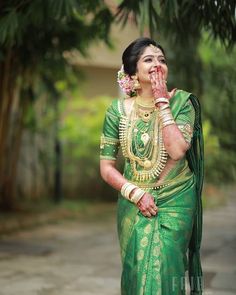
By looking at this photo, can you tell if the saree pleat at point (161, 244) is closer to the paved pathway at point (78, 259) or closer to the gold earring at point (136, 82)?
the gold earring at point (136, 82)

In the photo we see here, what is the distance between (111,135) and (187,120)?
430 millimetres

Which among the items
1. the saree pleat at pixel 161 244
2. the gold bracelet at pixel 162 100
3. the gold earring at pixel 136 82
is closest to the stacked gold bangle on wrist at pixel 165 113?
the gold bracelet at pixel 162 100

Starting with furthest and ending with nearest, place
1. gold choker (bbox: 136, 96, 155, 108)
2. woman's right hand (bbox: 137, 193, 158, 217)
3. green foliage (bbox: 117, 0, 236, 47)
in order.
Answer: green foliage (bbox: 117, 0, 236, 47) → gold choker (bbox: 136, 96, 155, 108) → woman's right hand (bbox: 137, 193, 158, 217)

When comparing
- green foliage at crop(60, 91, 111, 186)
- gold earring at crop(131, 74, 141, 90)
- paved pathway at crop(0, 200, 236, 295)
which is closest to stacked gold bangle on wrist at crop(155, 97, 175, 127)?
gold earring at crop(131, 74, 141, 90)

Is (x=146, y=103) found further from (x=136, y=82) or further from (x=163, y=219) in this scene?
(x=163, y=219)

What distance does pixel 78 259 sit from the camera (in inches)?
281

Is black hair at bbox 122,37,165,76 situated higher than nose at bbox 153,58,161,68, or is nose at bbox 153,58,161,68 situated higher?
black hair at bbox 122,37,165,76

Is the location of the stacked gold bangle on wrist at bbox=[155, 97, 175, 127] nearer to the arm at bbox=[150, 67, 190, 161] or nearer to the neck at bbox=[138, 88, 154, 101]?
the arm at bbox=[150, 67, 190, 161]


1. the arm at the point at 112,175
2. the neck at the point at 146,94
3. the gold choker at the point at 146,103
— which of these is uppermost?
the neck at the point at 146,94

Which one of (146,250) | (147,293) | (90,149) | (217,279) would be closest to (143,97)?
(146,250)

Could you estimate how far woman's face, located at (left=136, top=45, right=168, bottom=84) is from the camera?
10.7 ft

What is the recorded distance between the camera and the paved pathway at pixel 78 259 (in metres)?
→ 5.62

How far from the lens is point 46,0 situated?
609 centimetres

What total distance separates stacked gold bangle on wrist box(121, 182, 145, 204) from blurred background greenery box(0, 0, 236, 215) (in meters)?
2.28
